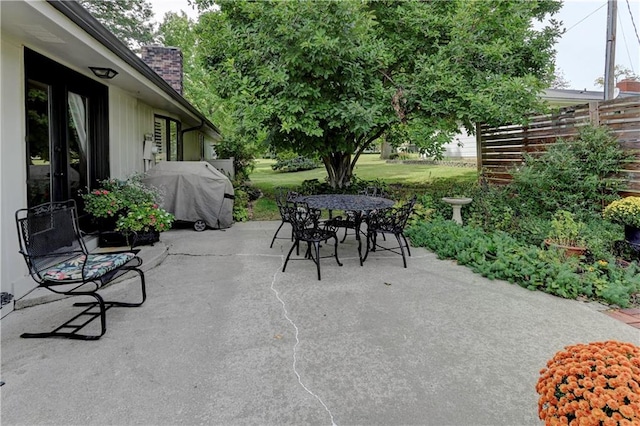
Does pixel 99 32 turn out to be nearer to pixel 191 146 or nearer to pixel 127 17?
pixel 191 146

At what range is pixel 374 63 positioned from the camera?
23.2ft

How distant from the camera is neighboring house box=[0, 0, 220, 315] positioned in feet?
10.5

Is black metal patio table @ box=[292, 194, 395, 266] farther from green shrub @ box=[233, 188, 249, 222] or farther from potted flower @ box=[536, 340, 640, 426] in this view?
potted flower @ box=[536, 340, 640, 426]

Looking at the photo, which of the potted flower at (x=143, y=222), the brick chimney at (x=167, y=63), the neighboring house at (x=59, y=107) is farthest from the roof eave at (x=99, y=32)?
the brick chimney at (x=167, y=63)

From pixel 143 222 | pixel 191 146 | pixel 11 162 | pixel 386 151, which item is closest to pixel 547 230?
pixel 143 222

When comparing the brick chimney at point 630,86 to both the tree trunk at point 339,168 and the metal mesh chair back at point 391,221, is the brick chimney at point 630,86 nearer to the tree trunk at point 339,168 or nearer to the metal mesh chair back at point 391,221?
the tree trunk at point 339,168

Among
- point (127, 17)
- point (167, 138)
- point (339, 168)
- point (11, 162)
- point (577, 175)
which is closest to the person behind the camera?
point (11, 162)

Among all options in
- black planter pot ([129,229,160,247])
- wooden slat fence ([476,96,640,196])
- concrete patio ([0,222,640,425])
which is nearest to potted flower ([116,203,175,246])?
black planter pot ([129,229,160,247])

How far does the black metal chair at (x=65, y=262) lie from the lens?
269 cm

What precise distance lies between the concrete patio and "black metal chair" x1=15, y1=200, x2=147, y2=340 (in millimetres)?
145

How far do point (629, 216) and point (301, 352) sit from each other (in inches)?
183

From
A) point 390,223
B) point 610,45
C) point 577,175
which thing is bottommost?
point 390,223

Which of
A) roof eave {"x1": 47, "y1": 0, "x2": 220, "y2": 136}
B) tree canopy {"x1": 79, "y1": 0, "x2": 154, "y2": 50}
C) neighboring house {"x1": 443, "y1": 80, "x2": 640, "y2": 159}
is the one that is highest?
tree canopy {"x1": 79, "y1": 0, "x2": 154, "y2": 50}

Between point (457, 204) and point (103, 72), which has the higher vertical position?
point (103, 72)
